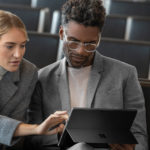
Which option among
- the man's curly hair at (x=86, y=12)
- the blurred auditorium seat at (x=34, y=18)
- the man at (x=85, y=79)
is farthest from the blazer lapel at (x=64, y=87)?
the blurred auditorium seat at (x=34, y=18)

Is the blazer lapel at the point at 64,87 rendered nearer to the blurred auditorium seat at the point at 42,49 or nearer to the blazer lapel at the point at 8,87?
the blazer lapel at the point at 8,87

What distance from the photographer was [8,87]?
157cm

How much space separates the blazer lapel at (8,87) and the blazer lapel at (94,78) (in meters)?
0.30

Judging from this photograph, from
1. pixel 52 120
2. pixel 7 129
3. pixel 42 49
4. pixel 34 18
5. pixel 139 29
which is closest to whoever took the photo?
pixel 52 120

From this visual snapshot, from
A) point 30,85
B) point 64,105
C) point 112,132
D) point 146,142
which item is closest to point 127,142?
point 112,132

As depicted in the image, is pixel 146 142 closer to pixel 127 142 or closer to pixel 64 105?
pixel 127 142

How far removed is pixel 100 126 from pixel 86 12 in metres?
0.45

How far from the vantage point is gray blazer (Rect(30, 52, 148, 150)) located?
1585mm

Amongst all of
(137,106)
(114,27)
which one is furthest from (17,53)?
(114,27)

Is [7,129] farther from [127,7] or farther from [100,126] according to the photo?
[127,7]

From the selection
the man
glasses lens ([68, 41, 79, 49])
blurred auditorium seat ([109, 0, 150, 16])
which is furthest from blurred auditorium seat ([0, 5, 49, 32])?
glasses lens ([68, 41, 79, 49])

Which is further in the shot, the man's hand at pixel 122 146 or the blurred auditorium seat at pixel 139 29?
the blurred auditorium seat at pixel 139 29

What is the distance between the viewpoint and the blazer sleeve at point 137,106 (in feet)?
5.16

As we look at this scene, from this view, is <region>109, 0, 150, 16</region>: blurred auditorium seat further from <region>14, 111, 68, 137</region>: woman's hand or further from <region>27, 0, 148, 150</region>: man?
<region>14, 111, 68, 137</region>: woman's hand
